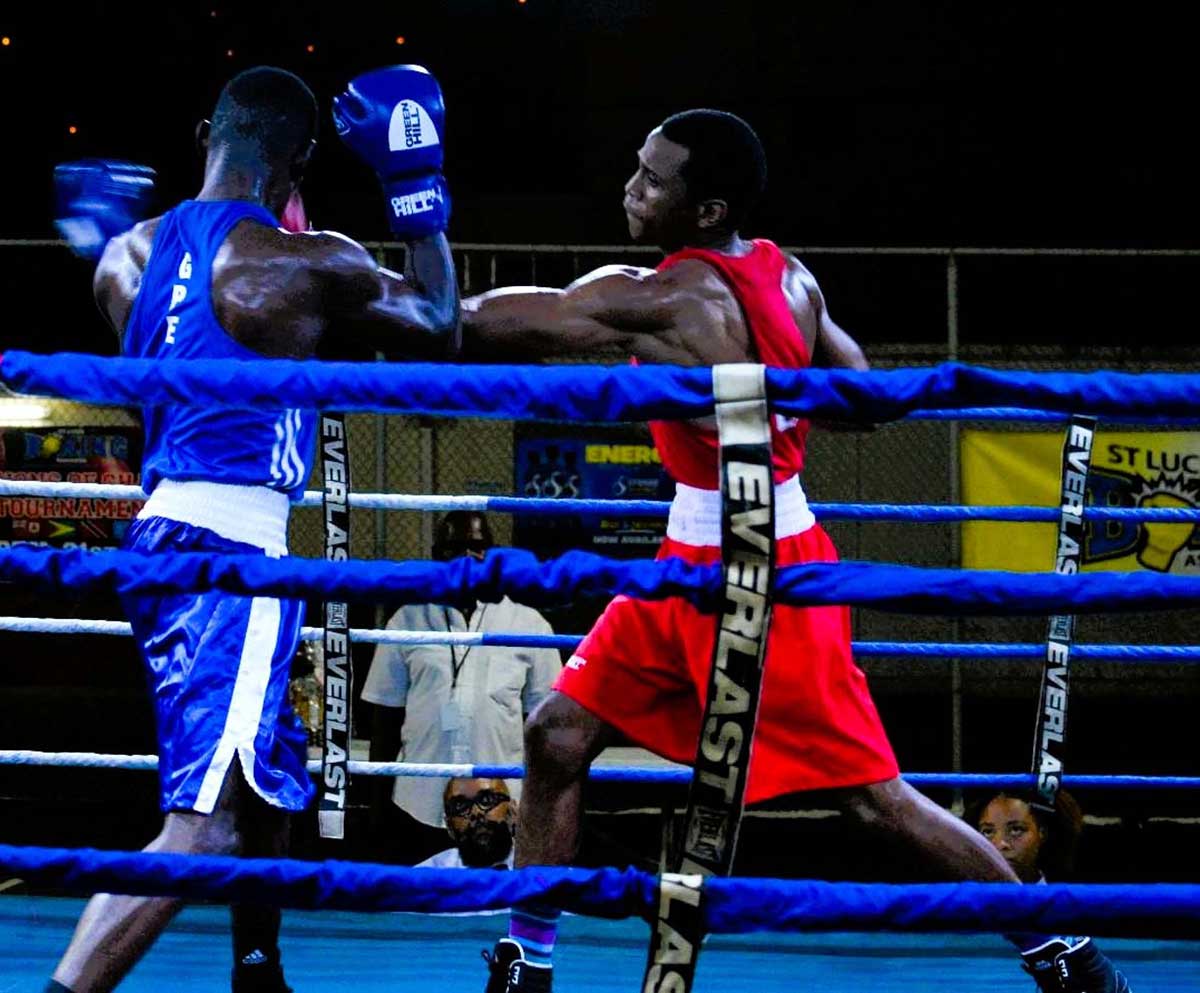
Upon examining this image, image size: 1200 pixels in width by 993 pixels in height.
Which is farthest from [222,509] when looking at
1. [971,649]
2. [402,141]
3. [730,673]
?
[971,649]

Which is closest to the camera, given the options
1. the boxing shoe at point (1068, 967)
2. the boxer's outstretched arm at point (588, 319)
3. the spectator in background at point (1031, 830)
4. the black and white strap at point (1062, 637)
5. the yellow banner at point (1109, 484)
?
the boxer's outstretched arm at point (588, 319)

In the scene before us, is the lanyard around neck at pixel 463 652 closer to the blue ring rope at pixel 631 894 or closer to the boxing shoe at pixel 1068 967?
the boxing shoe at pixel 1068 967

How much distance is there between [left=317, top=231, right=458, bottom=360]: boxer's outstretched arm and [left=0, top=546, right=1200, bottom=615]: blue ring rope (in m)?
0.71

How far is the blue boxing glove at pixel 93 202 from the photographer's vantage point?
8.16 feet

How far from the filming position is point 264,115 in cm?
225

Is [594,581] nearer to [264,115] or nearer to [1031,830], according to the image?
[264,115]

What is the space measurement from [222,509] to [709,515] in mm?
707

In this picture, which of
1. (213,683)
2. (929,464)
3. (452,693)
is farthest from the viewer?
(929,464)

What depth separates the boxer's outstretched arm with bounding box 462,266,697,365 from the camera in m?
2.22

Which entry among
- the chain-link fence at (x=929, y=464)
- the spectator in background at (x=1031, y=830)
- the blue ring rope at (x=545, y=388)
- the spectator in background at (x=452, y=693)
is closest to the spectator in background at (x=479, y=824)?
the spectator in background at (x=452, y=693)

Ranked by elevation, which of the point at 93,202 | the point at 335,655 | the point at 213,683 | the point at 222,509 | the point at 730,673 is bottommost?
the point at 335,655

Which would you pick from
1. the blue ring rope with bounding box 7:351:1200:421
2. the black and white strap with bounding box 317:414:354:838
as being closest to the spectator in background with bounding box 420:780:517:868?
the black and white strap with bounding box 317:414:354:838

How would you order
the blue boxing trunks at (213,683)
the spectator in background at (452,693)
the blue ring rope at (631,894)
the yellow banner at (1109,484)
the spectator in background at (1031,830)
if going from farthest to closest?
the yellow banner at (1109,484) → the spectator in background at (452,693) → the spectator in background at (1031,830) → the blue boxing trunks at (213,683) → the blue ring rope at (631,894)

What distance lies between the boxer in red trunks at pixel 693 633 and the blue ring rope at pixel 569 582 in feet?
Result: 2.36
